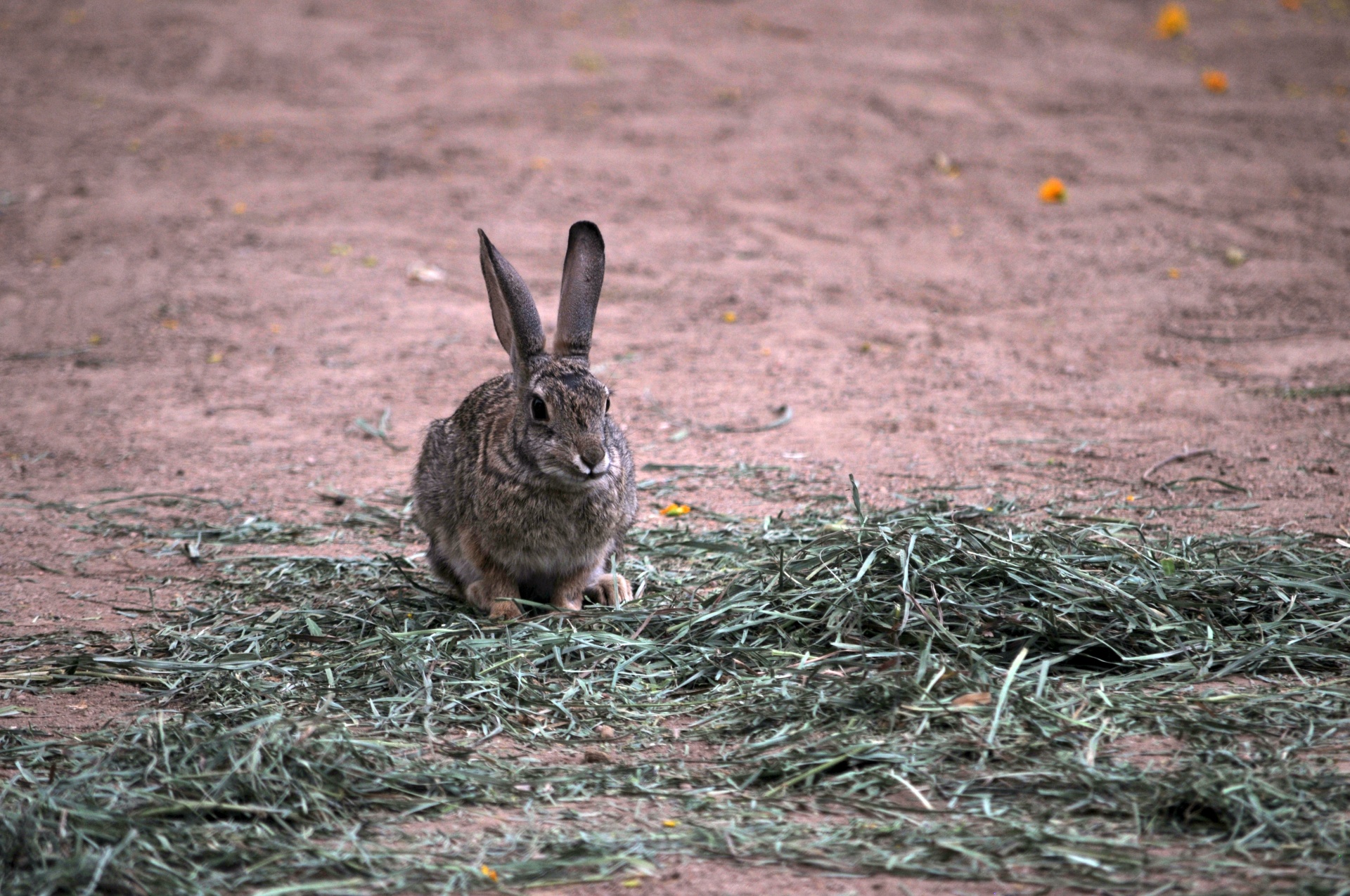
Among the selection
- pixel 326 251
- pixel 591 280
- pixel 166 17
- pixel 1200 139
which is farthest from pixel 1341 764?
pixel 166 17

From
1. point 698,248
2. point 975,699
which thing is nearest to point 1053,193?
point 698,248

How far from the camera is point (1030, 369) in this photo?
25.2ft

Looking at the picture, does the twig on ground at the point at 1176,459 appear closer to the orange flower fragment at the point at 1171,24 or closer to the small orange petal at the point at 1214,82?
the small orange petal at the point at 1214,82

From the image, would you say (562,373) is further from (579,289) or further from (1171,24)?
(1171,24)

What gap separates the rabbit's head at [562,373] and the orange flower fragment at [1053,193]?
6.07 meters

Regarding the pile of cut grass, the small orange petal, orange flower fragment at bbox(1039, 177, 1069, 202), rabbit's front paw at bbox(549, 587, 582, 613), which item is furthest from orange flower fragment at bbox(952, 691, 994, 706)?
the small orange petal

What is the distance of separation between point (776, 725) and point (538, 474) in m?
1.36

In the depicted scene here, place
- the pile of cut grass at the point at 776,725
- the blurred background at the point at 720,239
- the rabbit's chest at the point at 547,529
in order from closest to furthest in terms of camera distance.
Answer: the pile of cut grass at the point at 776,725
the rabbit's chest at the point at 547,529
the blurred background at the point at 720,239

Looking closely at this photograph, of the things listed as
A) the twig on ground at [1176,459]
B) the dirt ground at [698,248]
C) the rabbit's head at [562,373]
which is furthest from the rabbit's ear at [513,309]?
the twig on ground at [1176,459]

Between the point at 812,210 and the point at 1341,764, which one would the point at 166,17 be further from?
the point at 1341,764

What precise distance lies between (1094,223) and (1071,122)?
2.08 metres

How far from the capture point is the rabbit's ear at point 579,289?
15.7 feet

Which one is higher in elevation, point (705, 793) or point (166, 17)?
point (166, 17)

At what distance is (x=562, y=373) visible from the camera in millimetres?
4566
